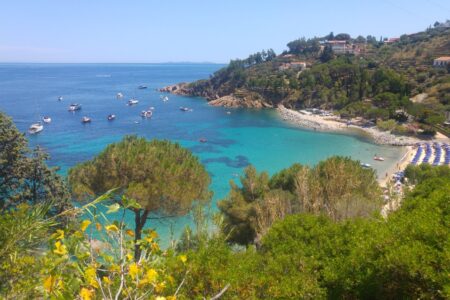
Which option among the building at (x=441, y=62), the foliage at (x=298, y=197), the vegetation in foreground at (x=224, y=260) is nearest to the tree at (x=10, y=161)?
the vegetation in foreground at (x=224, y=260)

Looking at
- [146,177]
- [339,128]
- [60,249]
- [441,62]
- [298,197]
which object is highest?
[441,62]

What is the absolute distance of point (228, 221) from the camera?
15.5 m

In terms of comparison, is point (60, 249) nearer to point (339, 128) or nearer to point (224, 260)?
point (224, 260)

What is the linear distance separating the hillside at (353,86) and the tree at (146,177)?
41.4 metres

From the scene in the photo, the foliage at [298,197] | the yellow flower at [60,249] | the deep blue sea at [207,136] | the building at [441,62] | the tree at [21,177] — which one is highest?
the building at [441,62]

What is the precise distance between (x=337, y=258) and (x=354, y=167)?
35.4 ft

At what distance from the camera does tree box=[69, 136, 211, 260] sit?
39.9 feet

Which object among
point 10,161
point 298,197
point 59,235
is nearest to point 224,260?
point 59,235

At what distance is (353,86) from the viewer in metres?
63.6

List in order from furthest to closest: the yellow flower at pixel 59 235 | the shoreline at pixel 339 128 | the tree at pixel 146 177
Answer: the shoreline at pixel 339 128 < the tree at pixel 146 177 < the yellow flower at pixel 59 235

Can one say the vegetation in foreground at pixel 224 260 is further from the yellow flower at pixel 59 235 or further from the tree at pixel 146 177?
the tree at pixel 146 177

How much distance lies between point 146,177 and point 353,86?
58.6m

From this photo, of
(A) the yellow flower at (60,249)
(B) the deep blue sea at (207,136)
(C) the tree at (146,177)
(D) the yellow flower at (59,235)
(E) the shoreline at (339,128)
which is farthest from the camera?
(E) the shoreline at (339,128)

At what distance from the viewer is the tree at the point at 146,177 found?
39.9ft
